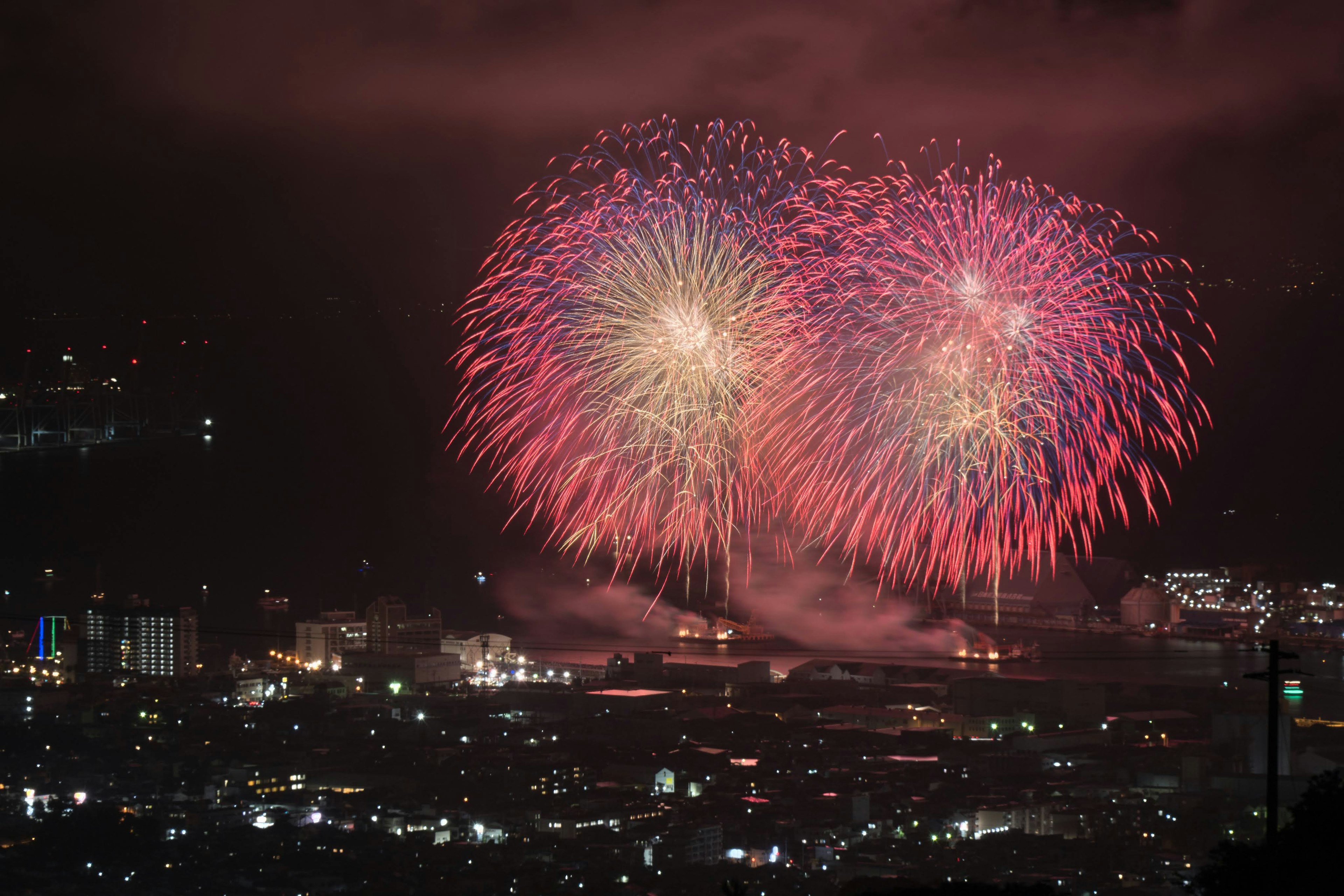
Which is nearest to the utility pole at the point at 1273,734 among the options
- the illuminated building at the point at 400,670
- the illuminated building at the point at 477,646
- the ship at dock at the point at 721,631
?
the illuminated building at the point at 400,670

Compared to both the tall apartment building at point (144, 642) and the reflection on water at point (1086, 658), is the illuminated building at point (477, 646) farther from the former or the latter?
the tall apartment building at point (144, 642)

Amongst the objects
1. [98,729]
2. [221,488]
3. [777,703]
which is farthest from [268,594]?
[777,703]

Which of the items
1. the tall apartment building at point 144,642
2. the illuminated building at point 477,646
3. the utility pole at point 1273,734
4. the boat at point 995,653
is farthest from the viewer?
the illuminated building at point 477,646

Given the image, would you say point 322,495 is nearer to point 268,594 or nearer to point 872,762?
point 268,594

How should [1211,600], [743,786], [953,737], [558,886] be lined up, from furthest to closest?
[1211,600]
[953,737]
[743,786]
[558,886]

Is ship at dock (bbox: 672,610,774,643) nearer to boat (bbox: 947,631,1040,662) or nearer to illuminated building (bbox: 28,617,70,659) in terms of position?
boat (bbox: 947,631,1040,662)
